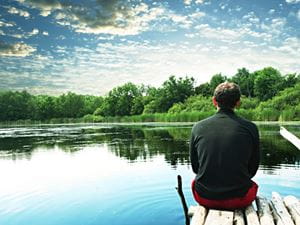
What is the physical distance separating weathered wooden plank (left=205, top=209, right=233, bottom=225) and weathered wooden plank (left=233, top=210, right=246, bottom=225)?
40 millimetres

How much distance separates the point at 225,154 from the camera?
2.69 metres

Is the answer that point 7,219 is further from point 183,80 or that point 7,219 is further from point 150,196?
point 183,80

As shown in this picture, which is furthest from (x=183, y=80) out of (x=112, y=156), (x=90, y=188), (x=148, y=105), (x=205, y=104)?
(x=90, y=188)

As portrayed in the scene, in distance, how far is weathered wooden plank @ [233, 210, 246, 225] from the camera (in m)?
2.43

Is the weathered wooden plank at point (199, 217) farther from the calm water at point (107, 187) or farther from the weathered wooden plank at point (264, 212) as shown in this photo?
the calm water at point (107, 187)

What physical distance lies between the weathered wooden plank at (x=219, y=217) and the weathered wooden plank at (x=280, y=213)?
1.19 feet

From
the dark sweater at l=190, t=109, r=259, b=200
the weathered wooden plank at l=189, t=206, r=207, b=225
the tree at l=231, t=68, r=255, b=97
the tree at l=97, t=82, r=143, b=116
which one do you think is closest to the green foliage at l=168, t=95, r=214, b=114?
the tree at l=231, t=68, r=255, b=97

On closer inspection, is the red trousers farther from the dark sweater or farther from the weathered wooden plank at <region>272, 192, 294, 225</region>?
the weathered wooden plank at <region>272, 192, 294, 225</region>

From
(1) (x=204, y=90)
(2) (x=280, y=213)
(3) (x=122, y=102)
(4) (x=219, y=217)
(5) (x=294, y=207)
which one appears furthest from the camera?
(3) (x=122, y=102)

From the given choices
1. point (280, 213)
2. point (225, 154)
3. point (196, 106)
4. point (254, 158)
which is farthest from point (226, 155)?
point (196, 106)

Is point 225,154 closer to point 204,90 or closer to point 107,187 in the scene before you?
point 107,187

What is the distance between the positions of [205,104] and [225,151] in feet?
158

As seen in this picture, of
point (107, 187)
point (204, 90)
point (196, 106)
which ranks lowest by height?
point (107, 187)

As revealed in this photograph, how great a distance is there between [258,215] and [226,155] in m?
0.55
